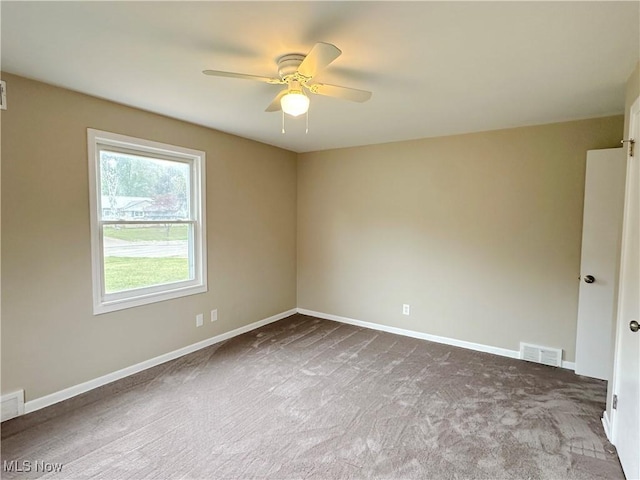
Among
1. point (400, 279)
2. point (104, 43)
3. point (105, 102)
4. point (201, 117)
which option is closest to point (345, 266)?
point (400, 279)

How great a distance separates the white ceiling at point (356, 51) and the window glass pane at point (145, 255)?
113 cm

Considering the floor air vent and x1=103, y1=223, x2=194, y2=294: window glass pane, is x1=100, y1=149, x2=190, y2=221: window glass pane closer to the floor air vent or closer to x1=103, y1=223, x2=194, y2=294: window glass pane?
x1=103, y1=223, x2=194, y2=294: window glass pane

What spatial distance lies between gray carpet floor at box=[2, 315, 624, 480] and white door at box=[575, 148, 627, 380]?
0.26 metres

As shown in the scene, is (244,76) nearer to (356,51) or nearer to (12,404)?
(356,51)

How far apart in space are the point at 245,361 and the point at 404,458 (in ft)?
5.97

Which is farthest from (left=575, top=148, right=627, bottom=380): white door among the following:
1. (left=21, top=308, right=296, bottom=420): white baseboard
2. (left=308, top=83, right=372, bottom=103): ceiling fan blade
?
(left=21, top=308, right=296, bottom=420): white baseboard

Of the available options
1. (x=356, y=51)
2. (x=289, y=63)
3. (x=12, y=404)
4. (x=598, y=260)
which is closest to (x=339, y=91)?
(x=356, y=51)

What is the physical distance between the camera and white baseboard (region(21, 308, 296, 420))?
2.44m

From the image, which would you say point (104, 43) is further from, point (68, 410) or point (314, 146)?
point (314, 146)

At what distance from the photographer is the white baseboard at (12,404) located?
2.26 metres

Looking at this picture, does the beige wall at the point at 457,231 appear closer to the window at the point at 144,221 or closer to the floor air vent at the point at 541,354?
the floor air vent at the point at 541,354

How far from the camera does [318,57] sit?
161 centimetres

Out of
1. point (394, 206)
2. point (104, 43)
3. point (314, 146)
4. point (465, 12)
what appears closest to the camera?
point (465, 12)

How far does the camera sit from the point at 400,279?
4.13 metres
